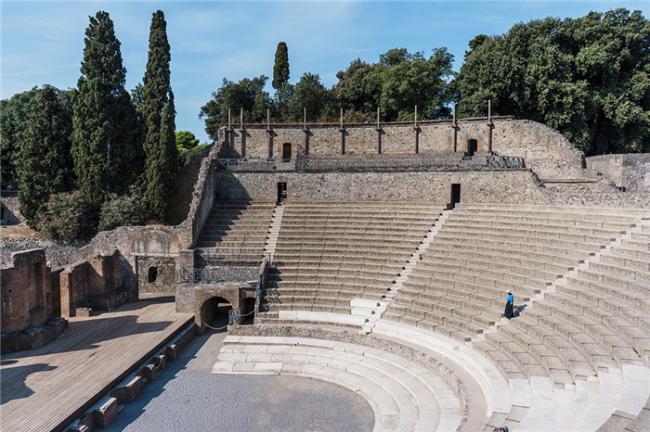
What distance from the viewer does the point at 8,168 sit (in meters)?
30.4

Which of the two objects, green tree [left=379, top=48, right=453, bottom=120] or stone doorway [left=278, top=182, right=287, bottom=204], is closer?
stone doorway [left=278, top=182, right=287, bottom=204]

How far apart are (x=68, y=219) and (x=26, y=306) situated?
33.9 feet

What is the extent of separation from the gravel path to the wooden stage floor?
100 centimetres

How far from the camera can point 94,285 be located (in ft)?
56.9

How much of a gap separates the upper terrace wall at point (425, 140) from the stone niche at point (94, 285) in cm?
959

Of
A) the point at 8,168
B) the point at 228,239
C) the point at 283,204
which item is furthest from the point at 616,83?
the point at 8,168

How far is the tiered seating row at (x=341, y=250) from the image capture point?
15.5 metres

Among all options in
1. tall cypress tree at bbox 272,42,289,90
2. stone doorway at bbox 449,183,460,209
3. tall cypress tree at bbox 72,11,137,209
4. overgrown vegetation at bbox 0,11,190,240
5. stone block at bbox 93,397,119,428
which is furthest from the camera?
tall cypress tree at bbox 272,42,289,90

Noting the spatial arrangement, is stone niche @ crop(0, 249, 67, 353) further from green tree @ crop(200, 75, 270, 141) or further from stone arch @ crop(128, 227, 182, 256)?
green tree @ crop(200, 75, 270, 141)

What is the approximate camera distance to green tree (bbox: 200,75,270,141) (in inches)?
1223

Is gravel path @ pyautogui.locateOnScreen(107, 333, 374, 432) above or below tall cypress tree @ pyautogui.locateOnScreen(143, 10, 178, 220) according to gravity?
below

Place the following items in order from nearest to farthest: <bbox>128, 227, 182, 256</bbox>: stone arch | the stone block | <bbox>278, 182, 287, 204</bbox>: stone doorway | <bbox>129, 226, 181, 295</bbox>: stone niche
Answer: the stone block < <bbox>128, 227, 182, 256</bbox>: stone arch < <bbox>129, 226, 181, 295</bbox>: stone niche < <bbox>278, 182, 287, 204</bbox>: stone doorway

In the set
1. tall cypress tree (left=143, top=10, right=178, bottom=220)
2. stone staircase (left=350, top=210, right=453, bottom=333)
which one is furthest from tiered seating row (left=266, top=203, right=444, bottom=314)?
tall cypress tree (left=143, top=10, right=178, bottom=220)

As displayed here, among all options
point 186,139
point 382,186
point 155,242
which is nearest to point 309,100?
point 382,186
